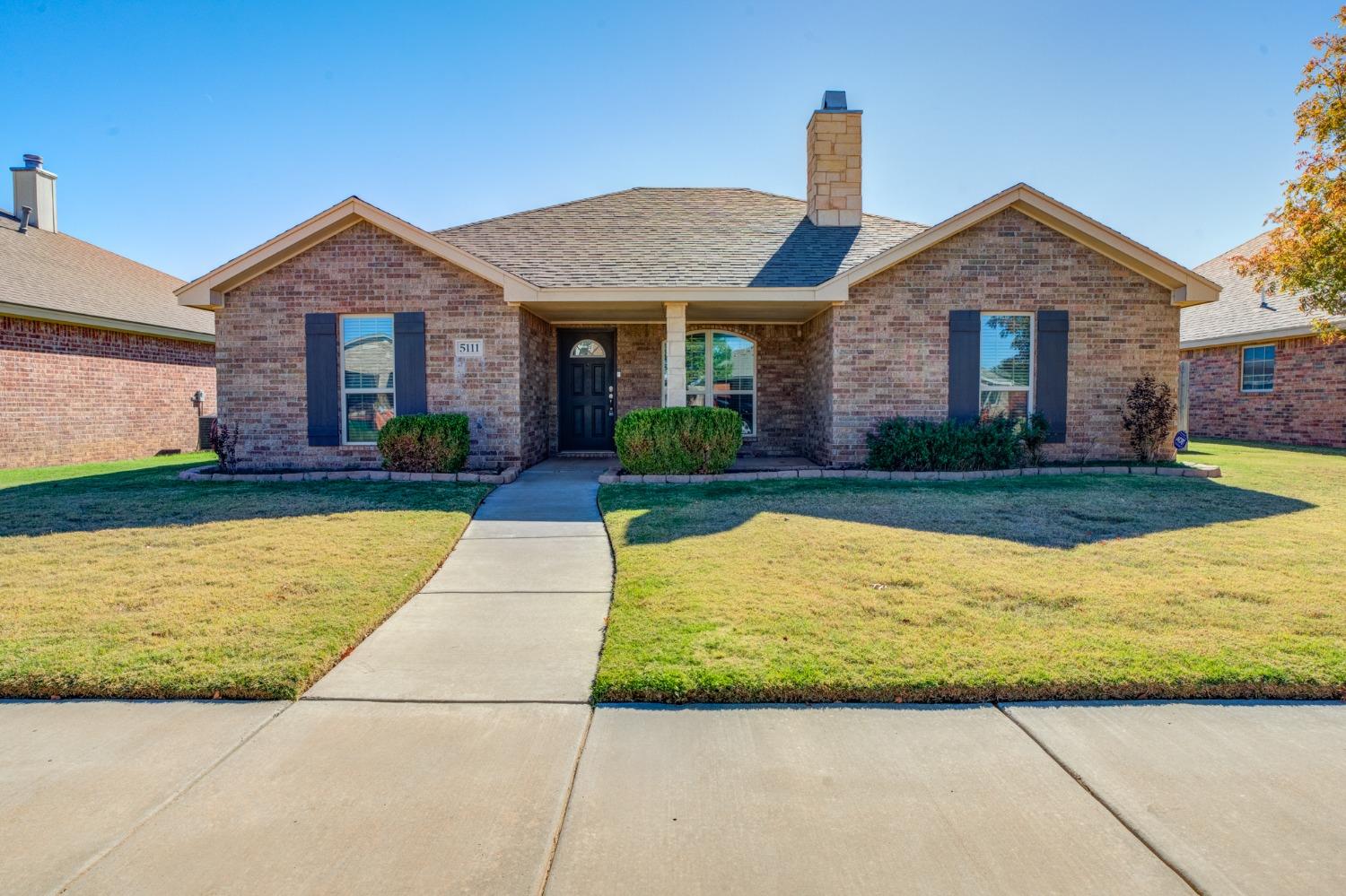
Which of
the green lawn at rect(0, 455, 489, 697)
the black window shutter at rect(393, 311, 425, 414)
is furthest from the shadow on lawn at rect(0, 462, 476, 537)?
the black window shutter at rect(393, 311, 425, 414)

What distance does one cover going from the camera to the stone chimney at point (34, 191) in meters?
16.9

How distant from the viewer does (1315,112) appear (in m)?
10.9

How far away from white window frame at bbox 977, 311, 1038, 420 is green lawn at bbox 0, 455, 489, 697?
750 centimetres

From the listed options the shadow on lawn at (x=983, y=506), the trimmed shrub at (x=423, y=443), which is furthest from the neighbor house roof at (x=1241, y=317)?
the trimmed shrub at (x=423, y=443)

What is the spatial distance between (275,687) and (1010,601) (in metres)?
4.10

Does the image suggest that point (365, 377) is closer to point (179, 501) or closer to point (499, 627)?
point (179, 501)

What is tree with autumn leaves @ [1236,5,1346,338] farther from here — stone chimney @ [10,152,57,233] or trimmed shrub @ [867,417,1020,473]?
stone chimney @ [10,152,57,233]

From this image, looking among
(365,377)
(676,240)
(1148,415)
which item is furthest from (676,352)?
(1148,415)

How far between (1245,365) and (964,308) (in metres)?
11.6

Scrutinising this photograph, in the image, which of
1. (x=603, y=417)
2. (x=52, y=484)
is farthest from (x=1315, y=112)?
(x=52, y=484)

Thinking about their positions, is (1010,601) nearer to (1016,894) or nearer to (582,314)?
(1016,894)

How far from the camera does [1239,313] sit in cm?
1856

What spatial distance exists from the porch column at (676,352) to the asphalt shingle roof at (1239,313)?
38.1 ft

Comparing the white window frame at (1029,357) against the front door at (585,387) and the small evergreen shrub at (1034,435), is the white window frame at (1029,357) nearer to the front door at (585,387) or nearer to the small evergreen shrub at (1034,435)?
the small evergreen shrub at (1034,435)
